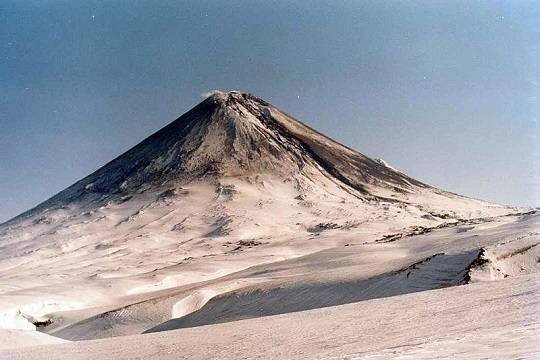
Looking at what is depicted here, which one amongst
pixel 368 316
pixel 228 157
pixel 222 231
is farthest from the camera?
pixel 228 157

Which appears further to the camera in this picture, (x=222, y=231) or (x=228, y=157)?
(x=228, y=157)

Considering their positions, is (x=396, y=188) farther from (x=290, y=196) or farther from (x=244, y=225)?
(x=244, y=225)

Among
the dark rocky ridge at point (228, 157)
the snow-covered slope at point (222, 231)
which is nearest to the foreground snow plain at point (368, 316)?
the snow-covered slope at point (222, 231)

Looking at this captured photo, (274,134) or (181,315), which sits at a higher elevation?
(274,134)

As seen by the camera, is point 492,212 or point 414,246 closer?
point 414,246

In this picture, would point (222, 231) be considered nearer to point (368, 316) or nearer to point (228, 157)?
point (228, 157)

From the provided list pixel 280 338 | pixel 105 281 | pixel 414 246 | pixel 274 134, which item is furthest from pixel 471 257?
pixel 274 134

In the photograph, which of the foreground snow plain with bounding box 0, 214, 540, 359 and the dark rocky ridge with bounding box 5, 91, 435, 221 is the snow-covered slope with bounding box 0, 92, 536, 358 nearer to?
the foreground snow plain with bounding box 0, 214, 540, 359

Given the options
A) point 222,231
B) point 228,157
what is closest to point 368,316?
point 222,231

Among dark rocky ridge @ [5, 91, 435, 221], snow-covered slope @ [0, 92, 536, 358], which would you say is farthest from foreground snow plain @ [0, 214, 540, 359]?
dark rocky ridge @ [5, 91, 435, 221]
